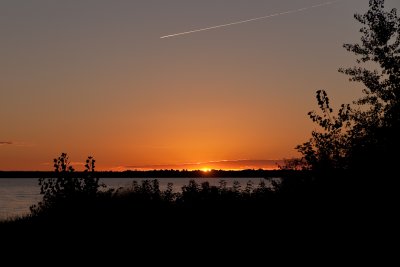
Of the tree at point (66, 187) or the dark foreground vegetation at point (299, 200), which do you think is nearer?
the dark foreground vegetation at point (299, 200)

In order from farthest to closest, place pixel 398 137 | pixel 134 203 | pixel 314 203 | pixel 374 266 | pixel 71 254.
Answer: pixel 134 203 → pixel 398 137 → pixel 314 203 → pixel 71 254 → pixel 374 266

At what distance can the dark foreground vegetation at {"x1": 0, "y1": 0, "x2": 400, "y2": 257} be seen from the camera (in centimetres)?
1734

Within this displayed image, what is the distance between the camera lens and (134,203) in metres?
23.3

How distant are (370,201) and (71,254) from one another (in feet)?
29.0

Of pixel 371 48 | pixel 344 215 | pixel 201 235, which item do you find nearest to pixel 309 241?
pixel 344 215

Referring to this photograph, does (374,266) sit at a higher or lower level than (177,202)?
lower

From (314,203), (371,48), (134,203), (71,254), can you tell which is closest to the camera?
(71,254)

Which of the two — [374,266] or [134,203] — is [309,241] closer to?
[374,266]

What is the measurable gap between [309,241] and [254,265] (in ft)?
6.38

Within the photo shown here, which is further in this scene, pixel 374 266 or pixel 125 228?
pixel 125 228

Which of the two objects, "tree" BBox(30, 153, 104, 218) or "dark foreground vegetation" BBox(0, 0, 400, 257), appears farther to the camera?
"tree" BBox(30, 153, 104, 218)

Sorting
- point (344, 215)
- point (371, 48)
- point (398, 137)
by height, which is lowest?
point (344, 215)

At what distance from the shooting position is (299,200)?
19.8m

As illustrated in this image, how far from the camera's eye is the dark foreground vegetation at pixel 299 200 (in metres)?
17.3
